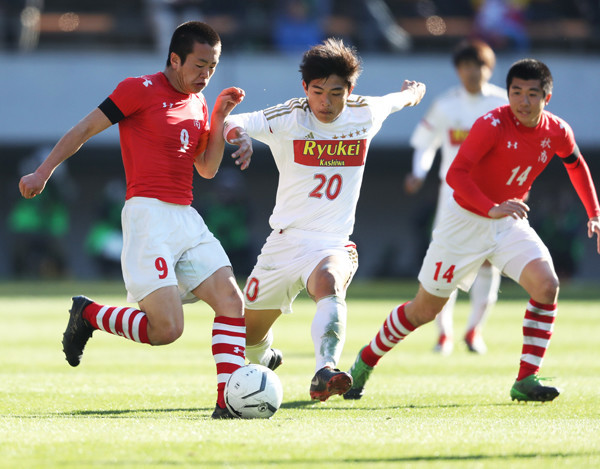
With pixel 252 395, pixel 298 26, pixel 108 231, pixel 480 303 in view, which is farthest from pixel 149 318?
pixel 298 26

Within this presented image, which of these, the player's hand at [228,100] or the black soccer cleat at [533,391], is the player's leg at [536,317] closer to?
the black soccer cleat at [533,391]

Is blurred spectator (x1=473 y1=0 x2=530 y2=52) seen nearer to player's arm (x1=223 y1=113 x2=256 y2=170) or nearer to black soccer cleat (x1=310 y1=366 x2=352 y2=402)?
player's arm (x1=223 y1=113 x2=256 y2=170)

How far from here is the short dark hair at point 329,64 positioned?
6.57 metres

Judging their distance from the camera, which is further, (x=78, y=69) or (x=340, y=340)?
(x=78, y=69)

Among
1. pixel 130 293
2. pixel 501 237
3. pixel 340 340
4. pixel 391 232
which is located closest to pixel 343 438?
pixel 340 340

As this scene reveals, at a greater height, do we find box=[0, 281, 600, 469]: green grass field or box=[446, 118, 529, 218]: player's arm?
box=[446, 118, 529, 218]: player's arm

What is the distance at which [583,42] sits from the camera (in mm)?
23891

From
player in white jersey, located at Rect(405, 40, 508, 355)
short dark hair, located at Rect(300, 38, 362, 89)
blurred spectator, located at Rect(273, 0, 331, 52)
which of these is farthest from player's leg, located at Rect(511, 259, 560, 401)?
blurred spectator, located at Rect(273, 0, 331, 52)

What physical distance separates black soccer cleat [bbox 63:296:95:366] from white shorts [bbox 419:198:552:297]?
2.32 m

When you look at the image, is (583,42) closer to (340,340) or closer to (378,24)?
(378,24)

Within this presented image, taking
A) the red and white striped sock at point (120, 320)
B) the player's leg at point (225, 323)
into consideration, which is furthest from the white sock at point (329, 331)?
the red and white striped sock at point (120, 320)

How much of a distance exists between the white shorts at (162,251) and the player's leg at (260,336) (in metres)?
0.65

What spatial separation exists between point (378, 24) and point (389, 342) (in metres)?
17.4

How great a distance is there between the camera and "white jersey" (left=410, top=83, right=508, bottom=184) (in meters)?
10.4
